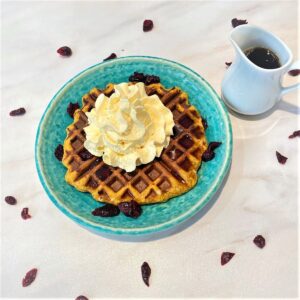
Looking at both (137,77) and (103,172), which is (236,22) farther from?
(103,172)

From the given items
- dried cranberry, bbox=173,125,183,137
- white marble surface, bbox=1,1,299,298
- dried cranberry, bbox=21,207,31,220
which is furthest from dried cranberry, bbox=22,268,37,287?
dried cranberry, bbox=173,125,183,137

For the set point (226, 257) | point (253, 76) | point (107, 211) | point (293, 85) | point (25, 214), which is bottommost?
point (226, 257)

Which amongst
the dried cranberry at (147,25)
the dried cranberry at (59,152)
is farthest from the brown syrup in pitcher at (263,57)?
the dried cranberry at (59,152)

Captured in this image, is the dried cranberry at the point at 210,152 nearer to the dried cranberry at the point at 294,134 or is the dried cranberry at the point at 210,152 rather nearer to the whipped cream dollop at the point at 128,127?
the whipped cream dollop at the point at 128,127

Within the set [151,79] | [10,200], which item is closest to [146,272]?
[10,200]

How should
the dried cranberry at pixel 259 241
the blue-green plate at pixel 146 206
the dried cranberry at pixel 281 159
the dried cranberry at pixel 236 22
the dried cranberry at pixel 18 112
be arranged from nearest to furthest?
the blue-green plate at pixel 146 206, the dried cranberry at pixel 259 241, the dried cranberry at pixel 281 159, the dried cranberry at pixel 18 112, the dried cranberry at pixel 236 22

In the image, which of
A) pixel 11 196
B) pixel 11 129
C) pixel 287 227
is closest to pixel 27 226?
pixel 11 196
